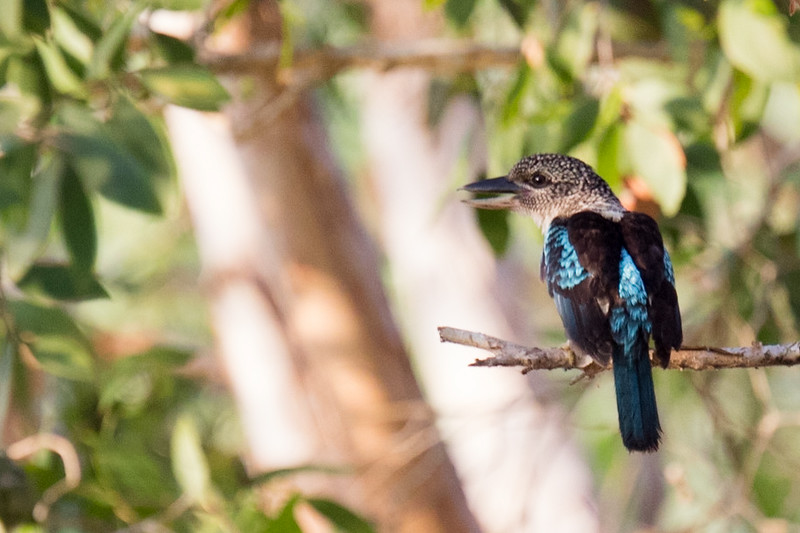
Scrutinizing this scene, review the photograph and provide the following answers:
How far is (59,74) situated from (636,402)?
1911 millimetres

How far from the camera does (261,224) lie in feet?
17.9

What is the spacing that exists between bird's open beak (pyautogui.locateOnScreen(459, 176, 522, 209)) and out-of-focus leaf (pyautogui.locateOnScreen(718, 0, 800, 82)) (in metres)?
0.85

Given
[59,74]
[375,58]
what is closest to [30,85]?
[59,74]

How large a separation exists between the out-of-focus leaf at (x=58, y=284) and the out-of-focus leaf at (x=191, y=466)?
69 centimetres

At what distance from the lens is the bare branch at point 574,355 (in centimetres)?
226

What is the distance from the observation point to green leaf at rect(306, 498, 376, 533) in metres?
3.60

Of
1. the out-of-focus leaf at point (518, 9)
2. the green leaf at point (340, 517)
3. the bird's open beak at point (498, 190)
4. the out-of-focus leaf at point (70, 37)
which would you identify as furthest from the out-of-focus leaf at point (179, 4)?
the green leaf at point (340, 517)

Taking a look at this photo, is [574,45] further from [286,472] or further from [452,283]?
[452,283]

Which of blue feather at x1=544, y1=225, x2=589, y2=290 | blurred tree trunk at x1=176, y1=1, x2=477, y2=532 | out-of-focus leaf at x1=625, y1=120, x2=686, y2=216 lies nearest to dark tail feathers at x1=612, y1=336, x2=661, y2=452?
blue feather at x1=544, y1=225, x2=589, y2=290

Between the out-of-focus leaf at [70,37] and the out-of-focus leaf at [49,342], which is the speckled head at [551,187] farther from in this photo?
the out-of-focus leaf at [49,342]

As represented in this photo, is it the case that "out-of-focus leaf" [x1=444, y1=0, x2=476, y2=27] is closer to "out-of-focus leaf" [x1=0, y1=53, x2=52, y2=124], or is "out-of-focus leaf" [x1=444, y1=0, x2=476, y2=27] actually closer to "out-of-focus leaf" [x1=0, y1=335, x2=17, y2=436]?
"out-of-focus leaf" [x1=0, y1=53, x2=52, y2=124]

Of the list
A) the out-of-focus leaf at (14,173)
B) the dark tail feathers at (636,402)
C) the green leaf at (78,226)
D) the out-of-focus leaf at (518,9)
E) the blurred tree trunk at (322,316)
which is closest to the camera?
the dark tail feathers at (636,402)

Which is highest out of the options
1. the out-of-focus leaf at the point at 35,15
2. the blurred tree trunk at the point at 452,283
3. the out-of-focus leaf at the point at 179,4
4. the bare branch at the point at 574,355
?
the out-of-focus leaf at the point at 35,15

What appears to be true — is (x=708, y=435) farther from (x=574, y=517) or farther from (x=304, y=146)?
(x=304, y=146)
